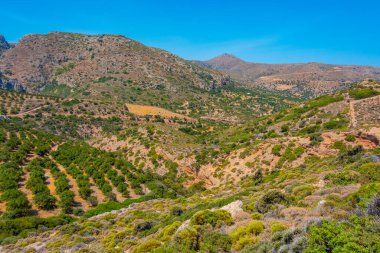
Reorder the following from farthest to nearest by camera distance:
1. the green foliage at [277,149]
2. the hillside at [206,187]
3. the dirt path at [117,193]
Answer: the green foliage at [277,149], the dirt path at [117,193], the hillside at [206,187]

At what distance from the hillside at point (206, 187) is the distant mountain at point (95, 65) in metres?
63.3

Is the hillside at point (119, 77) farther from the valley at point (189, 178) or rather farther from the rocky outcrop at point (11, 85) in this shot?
the valley at point (189, 178)

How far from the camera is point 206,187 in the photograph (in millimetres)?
38906

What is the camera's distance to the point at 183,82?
14550 centimetres

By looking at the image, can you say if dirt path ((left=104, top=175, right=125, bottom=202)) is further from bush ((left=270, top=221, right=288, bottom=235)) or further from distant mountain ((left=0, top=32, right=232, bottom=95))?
distant mountain ((left=0, top=32, right=232, bottom=95))

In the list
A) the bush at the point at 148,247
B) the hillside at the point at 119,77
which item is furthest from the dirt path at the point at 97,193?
the hillside at the point at 119,77

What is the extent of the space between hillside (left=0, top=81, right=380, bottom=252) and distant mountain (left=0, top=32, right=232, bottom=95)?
63.3 meters

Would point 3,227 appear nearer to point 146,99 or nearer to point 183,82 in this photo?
point 146,99

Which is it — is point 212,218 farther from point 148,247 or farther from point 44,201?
point 44,201

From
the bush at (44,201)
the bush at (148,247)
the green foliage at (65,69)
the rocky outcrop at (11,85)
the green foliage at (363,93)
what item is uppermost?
the green foliage at (65,69)

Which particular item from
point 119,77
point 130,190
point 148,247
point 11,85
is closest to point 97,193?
point 130,190

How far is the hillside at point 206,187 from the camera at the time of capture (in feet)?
34.0

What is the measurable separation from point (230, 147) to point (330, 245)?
37981 millimetres

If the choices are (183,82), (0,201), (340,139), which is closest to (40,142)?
(0,201)
